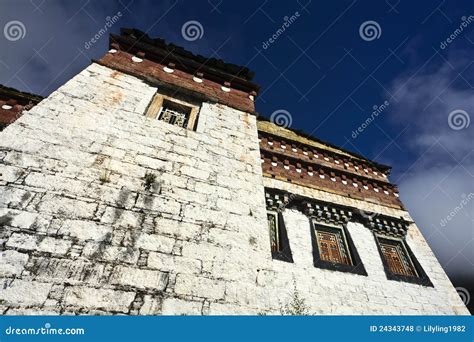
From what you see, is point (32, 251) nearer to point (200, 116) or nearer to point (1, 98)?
point (200, 116)

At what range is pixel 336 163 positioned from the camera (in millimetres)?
9047

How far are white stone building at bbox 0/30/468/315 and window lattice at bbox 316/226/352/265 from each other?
31mm

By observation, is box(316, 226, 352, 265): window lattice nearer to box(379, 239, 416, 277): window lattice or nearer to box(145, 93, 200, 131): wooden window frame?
box(379, 239, 416, 277): window lattice

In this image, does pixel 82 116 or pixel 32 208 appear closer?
pixel 32 208

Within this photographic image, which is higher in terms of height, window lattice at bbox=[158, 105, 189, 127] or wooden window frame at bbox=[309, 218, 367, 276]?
window lattice at bbox=[158, 105, 189, 127]

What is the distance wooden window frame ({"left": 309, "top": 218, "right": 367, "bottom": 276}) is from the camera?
541 centimetres

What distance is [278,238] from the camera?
567cm

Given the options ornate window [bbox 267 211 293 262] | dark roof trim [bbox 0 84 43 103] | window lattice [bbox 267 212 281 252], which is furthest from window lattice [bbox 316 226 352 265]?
dark roof trim [bbox 0 84 43 103]

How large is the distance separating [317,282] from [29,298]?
456cm

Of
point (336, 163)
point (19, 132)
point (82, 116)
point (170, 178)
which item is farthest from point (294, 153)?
point (19, 132)

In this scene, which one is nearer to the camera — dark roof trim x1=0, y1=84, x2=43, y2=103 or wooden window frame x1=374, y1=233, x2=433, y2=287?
wooden window frame x1=374, y1=233, x2=433, y2=287

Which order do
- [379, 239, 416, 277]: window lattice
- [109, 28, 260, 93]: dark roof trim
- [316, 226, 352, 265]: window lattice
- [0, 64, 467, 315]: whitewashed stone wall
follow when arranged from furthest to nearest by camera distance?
1. [379, 239, 416, 277]: window lattice
2. [109, 28, 260, 93]: dark roof trim
3. [316, 226, 352, 265]: window lattice
4. [0, 64, 467, 315]: whitewashed stone wall

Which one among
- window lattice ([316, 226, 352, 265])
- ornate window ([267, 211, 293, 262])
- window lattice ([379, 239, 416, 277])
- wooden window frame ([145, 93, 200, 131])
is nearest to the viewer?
wooden window frame ([145, 93, 200, 131])

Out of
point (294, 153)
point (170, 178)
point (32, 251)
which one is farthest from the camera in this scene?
point (294, 153)
